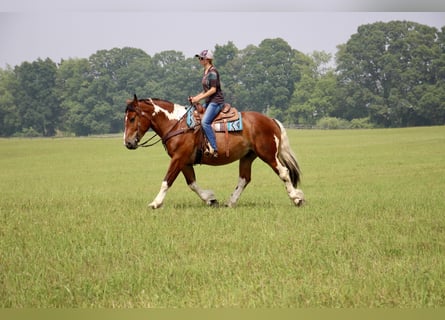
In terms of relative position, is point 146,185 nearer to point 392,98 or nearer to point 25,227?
point 25,227

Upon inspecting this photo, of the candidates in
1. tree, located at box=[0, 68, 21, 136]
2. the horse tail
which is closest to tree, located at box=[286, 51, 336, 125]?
tree, located at box=[0, 68, 21, 136]

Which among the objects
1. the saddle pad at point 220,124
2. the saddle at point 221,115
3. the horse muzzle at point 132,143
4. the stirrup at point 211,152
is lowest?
the stirrup at point 211,152

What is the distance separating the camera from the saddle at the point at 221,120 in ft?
29.9

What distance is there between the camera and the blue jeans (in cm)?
899

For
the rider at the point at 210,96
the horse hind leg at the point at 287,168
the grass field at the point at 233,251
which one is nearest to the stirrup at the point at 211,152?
the rider at the point at 210,96

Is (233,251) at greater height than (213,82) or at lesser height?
lesser

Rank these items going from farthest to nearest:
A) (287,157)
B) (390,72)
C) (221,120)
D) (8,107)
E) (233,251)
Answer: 1. (390,72)
2. (8,107)
3. (287,157)
4. (221,120)
5. (233,251)

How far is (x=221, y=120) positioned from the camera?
A: 915 centimetres

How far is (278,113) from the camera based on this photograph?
36625 millimetres

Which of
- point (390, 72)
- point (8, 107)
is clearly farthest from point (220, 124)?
point (390, 72)

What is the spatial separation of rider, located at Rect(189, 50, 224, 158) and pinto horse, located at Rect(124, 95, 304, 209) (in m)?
0.15

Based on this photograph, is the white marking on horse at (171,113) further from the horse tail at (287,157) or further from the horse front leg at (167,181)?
the horse tail at (287,157)

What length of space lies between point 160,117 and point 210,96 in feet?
2.90

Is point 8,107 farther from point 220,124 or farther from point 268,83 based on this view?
point 220,124
